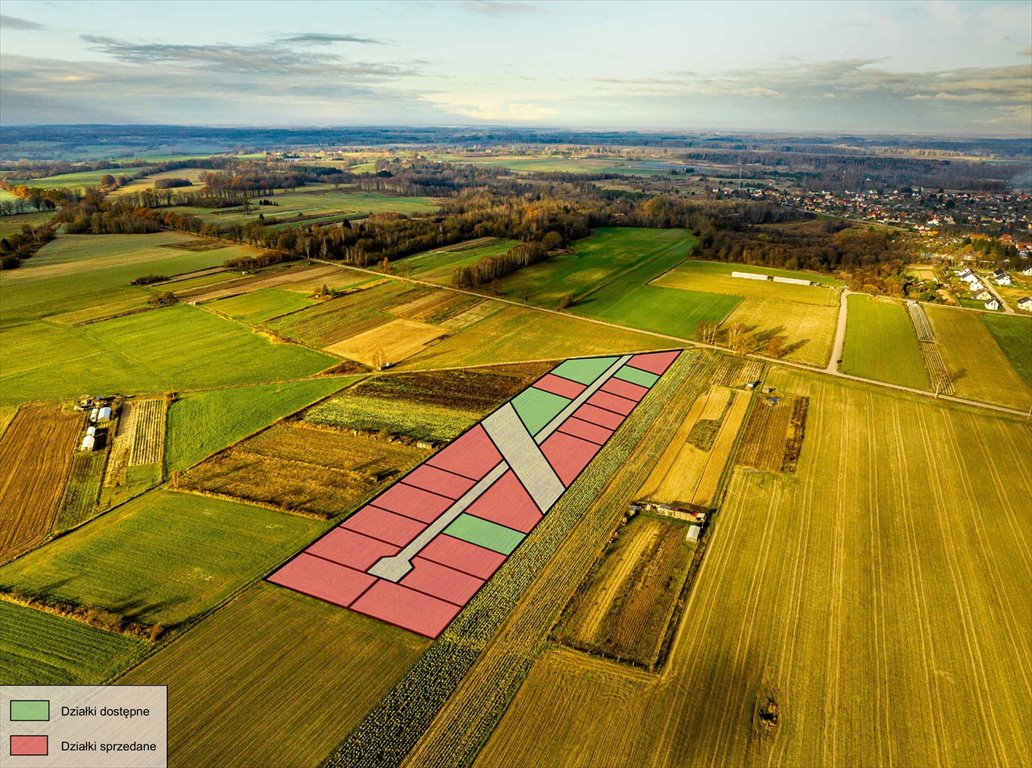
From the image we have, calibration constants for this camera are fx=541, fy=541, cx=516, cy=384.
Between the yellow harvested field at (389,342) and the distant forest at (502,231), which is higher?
the distant forest at (502,231)

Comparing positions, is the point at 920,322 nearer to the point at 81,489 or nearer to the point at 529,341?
the point at 529,341

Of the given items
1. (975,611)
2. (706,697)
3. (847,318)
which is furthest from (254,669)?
(847,318)

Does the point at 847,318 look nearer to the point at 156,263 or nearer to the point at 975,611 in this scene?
the point at 975,611

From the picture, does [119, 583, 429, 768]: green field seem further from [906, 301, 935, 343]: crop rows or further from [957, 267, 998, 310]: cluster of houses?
[957, 267, 998, 310]: cluster of houses

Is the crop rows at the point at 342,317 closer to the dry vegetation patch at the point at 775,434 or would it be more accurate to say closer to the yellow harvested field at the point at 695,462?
the yellow harvested field at the point at 695,462

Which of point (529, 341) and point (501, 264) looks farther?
point (501, 264)

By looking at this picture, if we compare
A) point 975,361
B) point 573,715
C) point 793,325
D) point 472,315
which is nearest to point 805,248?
point 793,325
